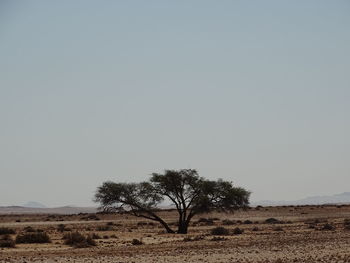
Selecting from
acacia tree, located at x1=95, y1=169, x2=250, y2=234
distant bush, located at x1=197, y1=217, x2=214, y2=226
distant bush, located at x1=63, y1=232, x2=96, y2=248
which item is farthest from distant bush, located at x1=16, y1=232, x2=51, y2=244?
distant bush, located at x1=197, y1=217, x2=214, y2=226

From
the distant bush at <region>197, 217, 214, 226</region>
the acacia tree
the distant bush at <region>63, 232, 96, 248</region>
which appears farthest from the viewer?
the distant bush at <region>197, 217, 214, 226</region>

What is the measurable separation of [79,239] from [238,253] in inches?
614

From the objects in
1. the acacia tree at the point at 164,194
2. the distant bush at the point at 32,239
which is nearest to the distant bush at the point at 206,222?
the acacia tree at the point at 164,194

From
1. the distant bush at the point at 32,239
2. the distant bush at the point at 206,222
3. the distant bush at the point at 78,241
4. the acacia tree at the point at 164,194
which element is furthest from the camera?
the distant bush at the point at 206,222

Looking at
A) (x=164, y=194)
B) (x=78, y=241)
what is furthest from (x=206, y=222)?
(x=78, y=241)

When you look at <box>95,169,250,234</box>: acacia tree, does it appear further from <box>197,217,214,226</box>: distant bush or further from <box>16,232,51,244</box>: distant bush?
<box>197,217,214,226</box>: distant bush

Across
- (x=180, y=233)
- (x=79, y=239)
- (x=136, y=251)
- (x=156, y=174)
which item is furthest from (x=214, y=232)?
(x=136, y=251)

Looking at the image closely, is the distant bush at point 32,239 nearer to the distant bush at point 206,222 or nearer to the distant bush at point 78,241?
the distant bush at point 78,241

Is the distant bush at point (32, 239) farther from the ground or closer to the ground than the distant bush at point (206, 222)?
closer to the ground

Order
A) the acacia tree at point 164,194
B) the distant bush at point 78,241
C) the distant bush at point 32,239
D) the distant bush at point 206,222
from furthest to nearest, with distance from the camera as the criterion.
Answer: the distant bush at point 206,222
the acacia tree at point 164,194
the distant bush at point 32,239
the distant bush at point 78,241

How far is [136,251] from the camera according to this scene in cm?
3397

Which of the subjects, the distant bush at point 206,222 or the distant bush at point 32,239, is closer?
the distant bush at point 32,239

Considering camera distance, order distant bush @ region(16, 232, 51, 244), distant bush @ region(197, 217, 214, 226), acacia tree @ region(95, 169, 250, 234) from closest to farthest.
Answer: distant bush @ region(16, 232, 51, 244), acacia tree @ region(95, 169, 250, 234), distant bush @ region(197, 217, 214, 226)

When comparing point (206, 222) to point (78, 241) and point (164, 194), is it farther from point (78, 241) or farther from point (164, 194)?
point (78, 241)
